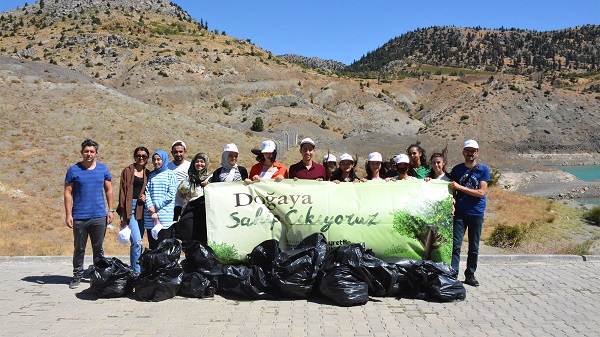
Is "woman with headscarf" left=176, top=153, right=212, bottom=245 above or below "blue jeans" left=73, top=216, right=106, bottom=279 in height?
above

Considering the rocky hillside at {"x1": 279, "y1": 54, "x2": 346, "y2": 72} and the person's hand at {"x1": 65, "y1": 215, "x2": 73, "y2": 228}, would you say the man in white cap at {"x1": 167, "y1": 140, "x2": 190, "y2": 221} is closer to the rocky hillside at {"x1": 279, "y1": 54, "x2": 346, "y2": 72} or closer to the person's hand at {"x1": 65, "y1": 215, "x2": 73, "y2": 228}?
the person's hand at {"x1": 65, "y1": 215, "x2": 73, "y2": 228}

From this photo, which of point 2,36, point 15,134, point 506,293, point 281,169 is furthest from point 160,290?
point 2,36

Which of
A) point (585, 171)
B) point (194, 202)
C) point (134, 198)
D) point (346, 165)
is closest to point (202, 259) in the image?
Result: point (194, 202)

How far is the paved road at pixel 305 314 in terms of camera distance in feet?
16.7

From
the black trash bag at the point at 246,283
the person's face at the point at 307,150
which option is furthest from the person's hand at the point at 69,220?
the person's face at the point at 307,150

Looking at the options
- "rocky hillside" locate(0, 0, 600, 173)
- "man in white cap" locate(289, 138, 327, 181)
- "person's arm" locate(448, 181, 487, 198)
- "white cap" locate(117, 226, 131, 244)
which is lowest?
"white cap" locate(117, 226, 131, 244)

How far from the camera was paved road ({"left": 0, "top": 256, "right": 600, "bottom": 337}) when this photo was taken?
5.09m

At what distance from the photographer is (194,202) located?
22.2 ft

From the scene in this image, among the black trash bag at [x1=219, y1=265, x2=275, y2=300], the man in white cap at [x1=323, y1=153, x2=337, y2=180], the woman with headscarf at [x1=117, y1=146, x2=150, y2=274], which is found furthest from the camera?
the man in white cap at [x1=323, y1=153, x2=337, y2=180]

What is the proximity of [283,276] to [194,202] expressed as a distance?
5.55 feet

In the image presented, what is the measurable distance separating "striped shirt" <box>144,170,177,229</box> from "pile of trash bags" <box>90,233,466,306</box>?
463mm

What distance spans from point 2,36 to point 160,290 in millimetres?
90623

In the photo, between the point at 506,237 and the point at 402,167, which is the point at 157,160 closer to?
the point at 402,167

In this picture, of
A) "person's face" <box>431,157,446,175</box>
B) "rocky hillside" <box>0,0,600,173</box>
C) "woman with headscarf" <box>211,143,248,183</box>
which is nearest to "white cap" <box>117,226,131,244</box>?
"woman with headscarf" <box>211,143,248,183</box>
